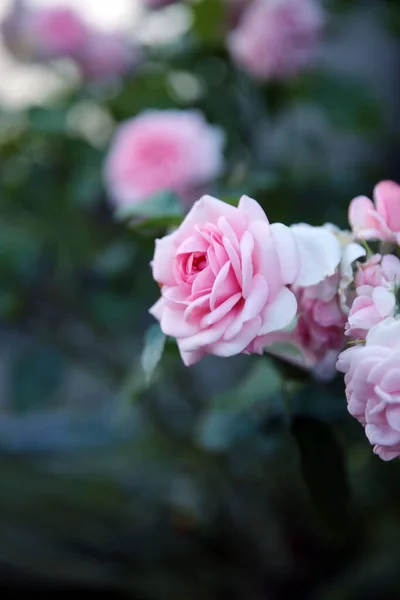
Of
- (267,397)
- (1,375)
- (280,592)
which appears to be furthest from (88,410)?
(267,397)

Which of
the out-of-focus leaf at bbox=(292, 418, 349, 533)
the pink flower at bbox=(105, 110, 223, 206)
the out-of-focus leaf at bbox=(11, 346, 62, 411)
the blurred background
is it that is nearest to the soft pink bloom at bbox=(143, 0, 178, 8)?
the blurred background

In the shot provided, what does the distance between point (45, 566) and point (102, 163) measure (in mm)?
548

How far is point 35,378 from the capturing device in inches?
33.7

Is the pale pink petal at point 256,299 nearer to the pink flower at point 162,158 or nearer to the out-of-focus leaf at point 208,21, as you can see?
the pink flower at point 162,158

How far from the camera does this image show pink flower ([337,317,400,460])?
10.7 inches

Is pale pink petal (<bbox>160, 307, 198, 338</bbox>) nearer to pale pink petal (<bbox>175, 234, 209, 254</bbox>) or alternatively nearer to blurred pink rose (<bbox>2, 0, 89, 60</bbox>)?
pale pink petal (<bbox>175, 234, 209, 254</bbox>)

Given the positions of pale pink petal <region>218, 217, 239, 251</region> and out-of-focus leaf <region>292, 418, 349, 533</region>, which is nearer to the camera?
pale pink petal <region>218, 217, 239, 251</region>

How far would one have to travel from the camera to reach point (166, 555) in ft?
3.16

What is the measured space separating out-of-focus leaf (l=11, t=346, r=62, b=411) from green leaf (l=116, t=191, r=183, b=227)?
1.41 ft

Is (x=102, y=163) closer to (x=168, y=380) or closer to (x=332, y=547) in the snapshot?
(x=168, y=380)

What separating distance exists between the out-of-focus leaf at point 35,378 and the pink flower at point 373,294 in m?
0.60

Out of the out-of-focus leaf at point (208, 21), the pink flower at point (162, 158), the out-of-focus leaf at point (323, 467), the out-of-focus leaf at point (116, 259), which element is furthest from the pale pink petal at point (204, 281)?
the out-of-focus leaf at point (208, 21)

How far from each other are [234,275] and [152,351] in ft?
0.25

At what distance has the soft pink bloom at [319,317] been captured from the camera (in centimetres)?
33
